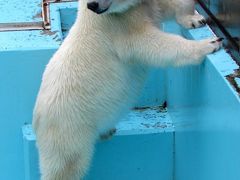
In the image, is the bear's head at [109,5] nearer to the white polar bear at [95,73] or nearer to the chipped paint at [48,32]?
the white polar bear at [95,73]

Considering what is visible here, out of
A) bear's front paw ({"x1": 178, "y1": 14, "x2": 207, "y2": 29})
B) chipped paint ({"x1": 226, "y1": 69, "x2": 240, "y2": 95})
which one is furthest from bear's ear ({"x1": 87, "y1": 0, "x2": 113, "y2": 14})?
chipped paint ({"x1": 226, "y1": 69, "x2": 240, "y2": 95})

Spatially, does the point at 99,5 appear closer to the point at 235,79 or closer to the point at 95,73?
the point at 95,73

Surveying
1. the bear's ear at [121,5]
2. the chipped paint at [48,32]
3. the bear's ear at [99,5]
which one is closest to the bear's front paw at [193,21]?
the bear's ear at [121,5]

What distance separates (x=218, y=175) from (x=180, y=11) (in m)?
0.77

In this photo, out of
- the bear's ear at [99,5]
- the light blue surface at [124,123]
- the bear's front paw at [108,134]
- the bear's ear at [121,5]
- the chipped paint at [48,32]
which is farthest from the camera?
the chipped paint at [48,32]

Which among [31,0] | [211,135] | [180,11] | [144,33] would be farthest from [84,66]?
[31,0]

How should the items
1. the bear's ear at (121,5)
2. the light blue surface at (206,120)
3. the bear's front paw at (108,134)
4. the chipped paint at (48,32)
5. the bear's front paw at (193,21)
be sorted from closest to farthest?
the light blue surface at (206,120) → the bear's ear at (121,5) → the bear's front paw at (193,21) → the bear's front paw at (108,134) → the chipped paint at (48,32)

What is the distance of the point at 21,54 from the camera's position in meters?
3.12

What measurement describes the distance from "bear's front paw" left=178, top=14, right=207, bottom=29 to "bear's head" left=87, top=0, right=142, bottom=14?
23 centimetres

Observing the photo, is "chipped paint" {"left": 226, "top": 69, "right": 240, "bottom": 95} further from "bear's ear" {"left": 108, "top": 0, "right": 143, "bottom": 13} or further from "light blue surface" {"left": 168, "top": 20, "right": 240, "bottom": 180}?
A: "bear's ear" {"left": 108, "top": 0, "right": 143, "bottom": 13}

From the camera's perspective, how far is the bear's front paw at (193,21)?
2.59 meters

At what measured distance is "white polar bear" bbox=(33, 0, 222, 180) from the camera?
97.9 inches

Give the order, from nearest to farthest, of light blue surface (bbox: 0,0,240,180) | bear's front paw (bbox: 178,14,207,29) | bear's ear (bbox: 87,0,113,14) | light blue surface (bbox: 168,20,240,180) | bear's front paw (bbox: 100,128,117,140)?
light blue surface (bbox: 168,20,240,180), bear's ear (bbox: 87,0,113,14), bear's front paw (bbox: 178,14,207,29), light blue surface (bbox: 0,0,240,180), bear's front paw (bbox: 100,128,117,140)

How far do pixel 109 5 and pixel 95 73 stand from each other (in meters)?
0.32
